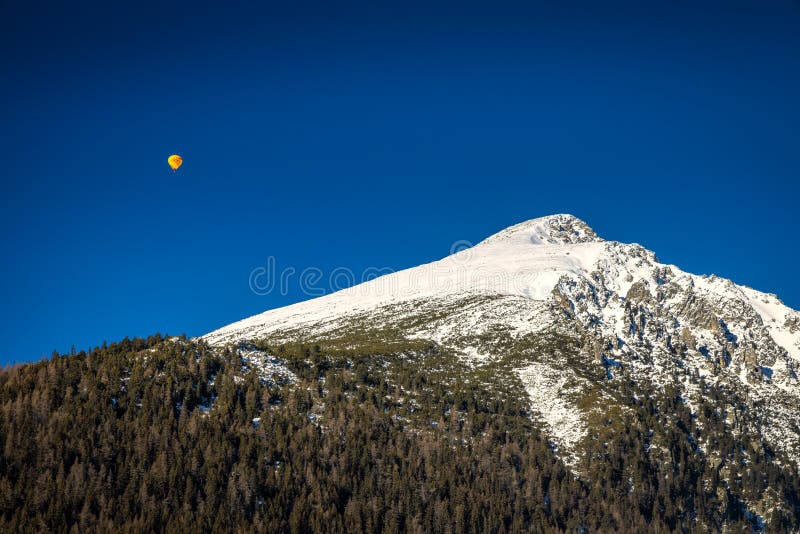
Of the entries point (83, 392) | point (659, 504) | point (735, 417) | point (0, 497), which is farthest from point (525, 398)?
point (0, 497)

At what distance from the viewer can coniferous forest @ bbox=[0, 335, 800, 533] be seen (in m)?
118

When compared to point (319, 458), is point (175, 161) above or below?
above

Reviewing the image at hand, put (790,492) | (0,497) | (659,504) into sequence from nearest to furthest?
(0,497) < (659,504) < (790,492)

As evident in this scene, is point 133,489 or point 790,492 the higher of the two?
point 133,489

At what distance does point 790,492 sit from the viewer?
164000mm

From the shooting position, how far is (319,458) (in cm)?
13288

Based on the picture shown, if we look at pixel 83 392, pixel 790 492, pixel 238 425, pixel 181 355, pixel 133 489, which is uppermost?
pixel 181 355

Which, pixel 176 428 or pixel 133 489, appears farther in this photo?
pixel 176 428

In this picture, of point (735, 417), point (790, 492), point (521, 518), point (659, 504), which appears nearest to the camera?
point (521, 518)

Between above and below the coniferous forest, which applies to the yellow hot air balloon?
above

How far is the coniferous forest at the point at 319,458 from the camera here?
389ft

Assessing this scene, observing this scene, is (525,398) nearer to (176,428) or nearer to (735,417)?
(735,417)

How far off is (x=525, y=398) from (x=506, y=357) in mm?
25682

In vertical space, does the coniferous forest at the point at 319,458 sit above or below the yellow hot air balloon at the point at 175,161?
below
